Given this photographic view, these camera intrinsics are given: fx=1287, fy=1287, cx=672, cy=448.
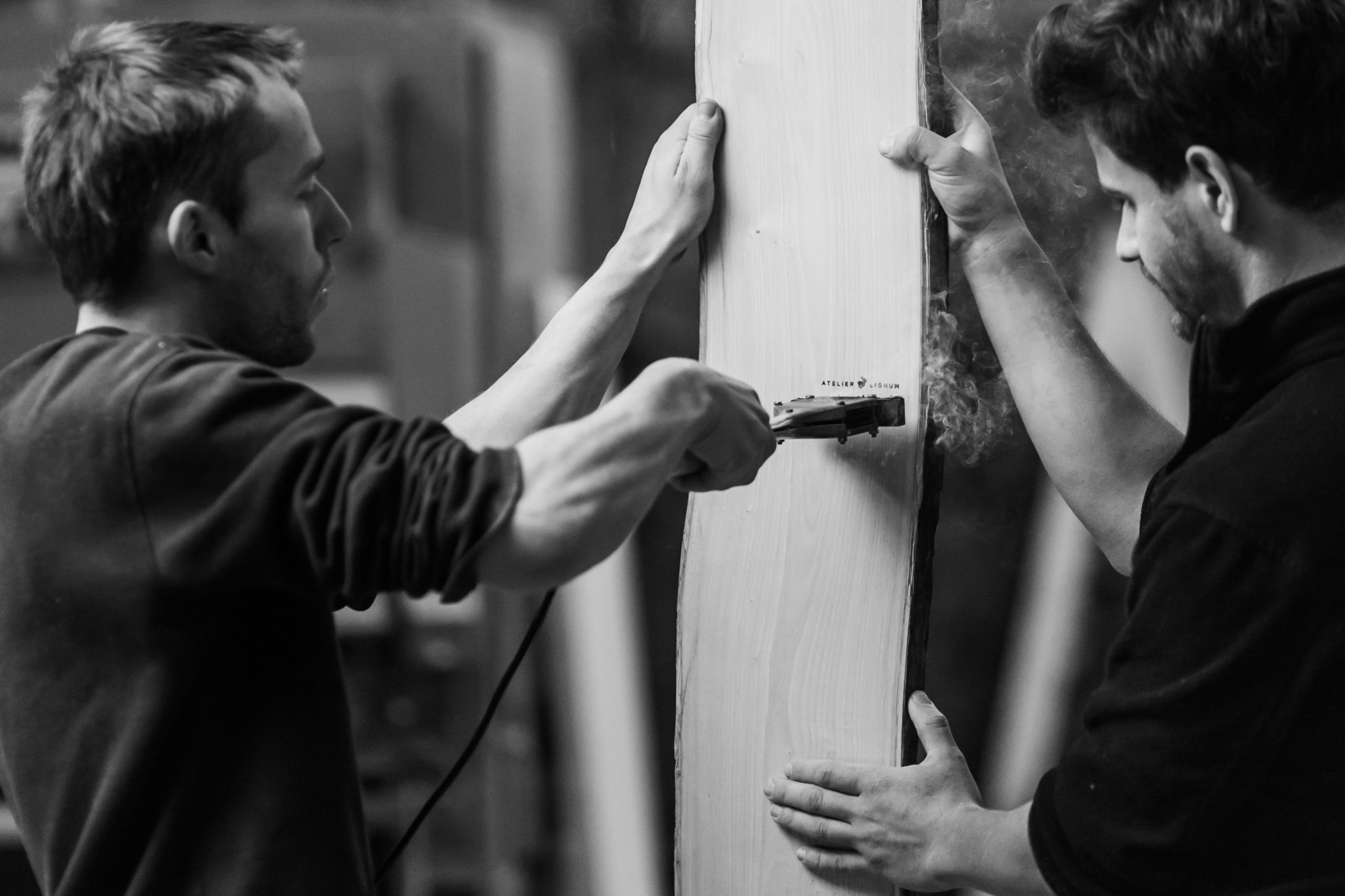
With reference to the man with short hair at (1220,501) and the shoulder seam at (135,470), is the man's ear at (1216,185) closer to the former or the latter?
the man with short hair at (1220,501)

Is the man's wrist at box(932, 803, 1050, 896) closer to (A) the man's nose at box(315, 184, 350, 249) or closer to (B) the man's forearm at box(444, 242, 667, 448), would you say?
(B) the man's forearm at box(444, 242, 667, 448)

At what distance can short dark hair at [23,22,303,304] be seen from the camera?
104 cm

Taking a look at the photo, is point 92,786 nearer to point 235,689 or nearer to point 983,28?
point 235,689

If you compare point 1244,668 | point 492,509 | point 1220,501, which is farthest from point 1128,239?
point 492,509

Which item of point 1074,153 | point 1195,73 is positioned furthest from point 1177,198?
point 1074,153

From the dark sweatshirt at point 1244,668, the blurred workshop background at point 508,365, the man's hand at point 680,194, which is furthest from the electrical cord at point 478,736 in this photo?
the blurred workshop background at point 508,365

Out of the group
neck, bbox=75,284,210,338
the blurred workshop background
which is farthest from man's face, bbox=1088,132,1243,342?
the blurred workshop background

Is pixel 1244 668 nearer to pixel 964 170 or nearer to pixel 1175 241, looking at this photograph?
pixel 1175 241

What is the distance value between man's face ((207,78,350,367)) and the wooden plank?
0.42m

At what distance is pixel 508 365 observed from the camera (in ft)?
9.91

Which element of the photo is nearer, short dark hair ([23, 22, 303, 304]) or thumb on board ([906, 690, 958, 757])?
short dark hair ([23, 22, 303, 304])

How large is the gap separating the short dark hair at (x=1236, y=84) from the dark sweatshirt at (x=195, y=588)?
24.7 inches

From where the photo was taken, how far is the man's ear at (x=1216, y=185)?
1073 millimetres

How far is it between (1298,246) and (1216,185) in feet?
0.28
